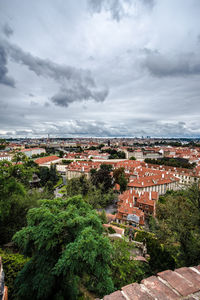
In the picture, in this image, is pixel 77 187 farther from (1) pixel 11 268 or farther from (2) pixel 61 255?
(2) pixel 61 255

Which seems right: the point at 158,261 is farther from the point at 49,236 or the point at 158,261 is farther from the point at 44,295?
the point at 49,236

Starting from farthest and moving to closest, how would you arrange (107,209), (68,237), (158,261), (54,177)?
(54,177), (107,209), (158,261), (68,237)

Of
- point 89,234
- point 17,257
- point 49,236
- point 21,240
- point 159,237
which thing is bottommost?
point 159,237

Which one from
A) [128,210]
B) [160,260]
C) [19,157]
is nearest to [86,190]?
[128,210]

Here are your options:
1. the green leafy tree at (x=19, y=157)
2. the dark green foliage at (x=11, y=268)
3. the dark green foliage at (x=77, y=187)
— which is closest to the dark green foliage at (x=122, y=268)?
the dark green foliage at (x=11, y=268)

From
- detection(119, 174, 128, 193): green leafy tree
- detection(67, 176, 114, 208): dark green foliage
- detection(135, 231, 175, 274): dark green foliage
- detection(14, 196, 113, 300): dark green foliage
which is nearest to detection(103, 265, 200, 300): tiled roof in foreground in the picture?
→ detection(14, 196, 113, 300): dark green foliage

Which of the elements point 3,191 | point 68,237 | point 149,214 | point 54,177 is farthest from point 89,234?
point 54,177
